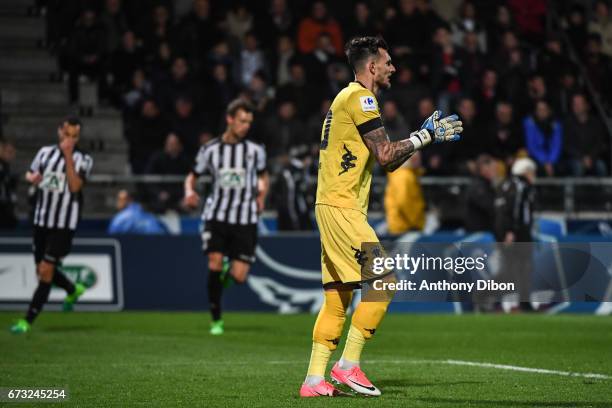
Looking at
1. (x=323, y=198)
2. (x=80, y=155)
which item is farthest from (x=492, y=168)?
(x=323, y=198)

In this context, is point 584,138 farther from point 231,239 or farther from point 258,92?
point 231,239

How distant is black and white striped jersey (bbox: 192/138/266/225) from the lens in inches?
563

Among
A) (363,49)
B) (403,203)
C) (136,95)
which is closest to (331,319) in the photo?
(363,49)

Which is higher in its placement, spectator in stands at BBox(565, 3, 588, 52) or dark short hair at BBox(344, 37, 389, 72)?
spectator in stands at BBox(565, 3, 588, 52)

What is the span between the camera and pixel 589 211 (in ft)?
63.7

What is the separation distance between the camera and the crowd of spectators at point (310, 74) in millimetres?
20906

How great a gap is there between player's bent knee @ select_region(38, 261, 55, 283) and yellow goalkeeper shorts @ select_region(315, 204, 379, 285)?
21.3 ft

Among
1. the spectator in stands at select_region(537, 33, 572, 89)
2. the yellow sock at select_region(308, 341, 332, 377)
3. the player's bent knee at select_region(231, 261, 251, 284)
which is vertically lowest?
the player's bent knee at select_region(231, 261, 251, 284)

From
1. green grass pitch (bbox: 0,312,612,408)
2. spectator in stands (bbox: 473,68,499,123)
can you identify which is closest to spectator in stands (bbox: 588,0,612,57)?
spectator in stands (bbox: 473,68,499,123)

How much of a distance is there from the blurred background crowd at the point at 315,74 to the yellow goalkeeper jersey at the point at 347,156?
11.2 meters

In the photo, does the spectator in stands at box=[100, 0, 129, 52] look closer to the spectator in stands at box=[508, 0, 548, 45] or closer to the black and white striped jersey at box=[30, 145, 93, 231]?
the spectator in stands at box=[508, 0, 548, 45]

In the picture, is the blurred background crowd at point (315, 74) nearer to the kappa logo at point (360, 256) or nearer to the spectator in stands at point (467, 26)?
the spectator in stands at point (467, 26)

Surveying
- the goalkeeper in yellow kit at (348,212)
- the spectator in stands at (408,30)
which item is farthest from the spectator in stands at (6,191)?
the goalkeeper in yellow kit at (348,212)

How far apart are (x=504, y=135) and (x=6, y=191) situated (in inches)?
317
